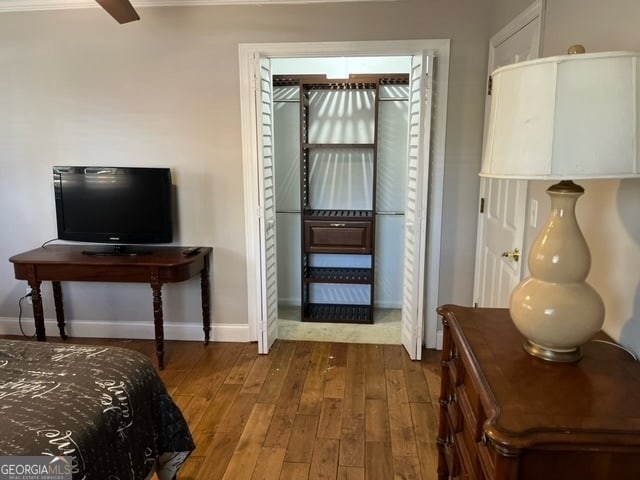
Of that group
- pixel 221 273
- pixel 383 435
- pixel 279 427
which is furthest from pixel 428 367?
pixel 221 273

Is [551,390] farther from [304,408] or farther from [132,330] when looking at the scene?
[132,330]

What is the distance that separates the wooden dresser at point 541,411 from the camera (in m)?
0.88

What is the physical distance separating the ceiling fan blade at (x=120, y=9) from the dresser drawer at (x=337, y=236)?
189cm

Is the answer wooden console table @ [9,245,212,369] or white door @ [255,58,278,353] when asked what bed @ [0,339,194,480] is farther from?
white door @ [255,58,278,353]

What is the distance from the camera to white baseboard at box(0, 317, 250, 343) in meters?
3.46

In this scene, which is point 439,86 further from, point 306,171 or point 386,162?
point 306,171

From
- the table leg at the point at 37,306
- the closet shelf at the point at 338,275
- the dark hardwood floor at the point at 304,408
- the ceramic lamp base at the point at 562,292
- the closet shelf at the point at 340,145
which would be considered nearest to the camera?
the ceramic lamp base at the point at 562,292

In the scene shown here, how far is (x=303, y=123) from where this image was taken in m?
3.69

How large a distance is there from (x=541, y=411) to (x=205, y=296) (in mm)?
2727

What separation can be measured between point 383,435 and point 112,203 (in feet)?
7.55

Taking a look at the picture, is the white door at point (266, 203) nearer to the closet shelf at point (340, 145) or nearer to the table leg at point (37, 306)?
the closet shelf at point (340, 145)

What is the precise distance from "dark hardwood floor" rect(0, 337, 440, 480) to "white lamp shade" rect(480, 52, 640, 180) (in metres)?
1.63

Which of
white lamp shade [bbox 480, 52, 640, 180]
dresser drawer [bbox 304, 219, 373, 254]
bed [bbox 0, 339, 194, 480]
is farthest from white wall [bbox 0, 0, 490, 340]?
white lamp shade [bbox 480, 52, 640, 180]

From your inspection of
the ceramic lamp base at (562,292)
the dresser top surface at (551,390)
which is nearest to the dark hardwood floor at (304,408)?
the dresser top surface at (551,390)
